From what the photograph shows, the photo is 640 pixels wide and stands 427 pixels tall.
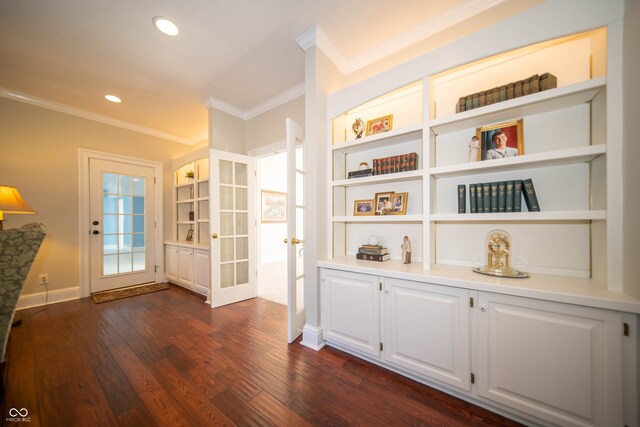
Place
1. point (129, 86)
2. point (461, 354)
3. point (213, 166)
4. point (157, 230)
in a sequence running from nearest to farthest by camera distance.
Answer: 1. point (461, 354)
2. point (129, 86)
3. point (213, 166)
4. point (157, 230)

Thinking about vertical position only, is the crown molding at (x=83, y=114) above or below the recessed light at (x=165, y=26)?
below

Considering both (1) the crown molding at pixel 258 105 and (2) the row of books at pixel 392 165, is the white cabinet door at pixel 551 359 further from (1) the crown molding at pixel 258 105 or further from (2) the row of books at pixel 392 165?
(1) the crown molding at pixel 258 105

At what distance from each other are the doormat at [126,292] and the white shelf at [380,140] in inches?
148

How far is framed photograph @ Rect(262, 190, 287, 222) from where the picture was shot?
5832 millimetres

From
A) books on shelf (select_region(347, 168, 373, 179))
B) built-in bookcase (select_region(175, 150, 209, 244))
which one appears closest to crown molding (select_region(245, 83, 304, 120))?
built-in bookcase (select_region(175, 150, 209, 244))

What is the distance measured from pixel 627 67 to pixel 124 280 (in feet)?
19.0

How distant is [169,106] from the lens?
3303 millimetres

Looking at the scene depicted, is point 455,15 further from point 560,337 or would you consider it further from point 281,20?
point 560,337

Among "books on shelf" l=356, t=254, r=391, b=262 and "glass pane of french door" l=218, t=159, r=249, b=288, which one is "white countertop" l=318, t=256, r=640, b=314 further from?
"glass pane of french door" l=218, t=159, r=249, b=288

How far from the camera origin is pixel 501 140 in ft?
5.03

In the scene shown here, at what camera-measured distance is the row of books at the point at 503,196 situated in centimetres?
142

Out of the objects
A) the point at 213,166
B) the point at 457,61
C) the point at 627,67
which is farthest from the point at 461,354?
the point at 213,166

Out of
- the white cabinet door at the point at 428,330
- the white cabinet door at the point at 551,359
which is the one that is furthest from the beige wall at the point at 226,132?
the white cabinet door at the point at 551,359

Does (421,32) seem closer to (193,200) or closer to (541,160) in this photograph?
(541,160)
